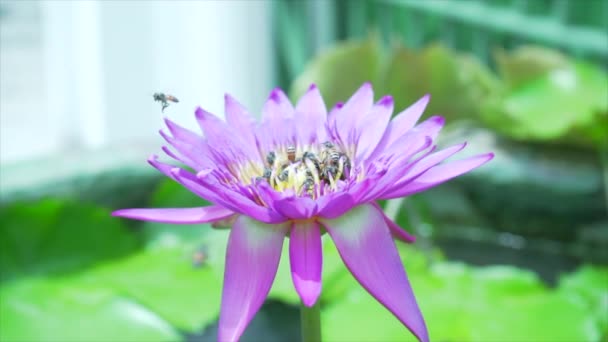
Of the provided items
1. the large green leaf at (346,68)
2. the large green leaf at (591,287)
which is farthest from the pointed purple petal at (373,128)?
the large green leaf at (346,68)

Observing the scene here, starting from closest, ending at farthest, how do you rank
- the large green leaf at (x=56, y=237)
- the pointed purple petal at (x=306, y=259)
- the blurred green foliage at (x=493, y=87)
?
the pointed purple petal at (x=306, y=259) → the large green leaf at (x=56, y=237) → the blurred green foliage at (x=493, y=87)

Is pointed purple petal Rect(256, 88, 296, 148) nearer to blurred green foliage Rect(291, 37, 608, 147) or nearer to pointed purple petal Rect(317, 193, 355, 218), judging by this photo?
pointed purple petal Rect(317, 193, 355, 218)

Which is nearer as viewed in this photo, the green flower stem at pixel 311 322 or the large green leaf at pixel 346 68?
the green flower stem at pixel 311 322

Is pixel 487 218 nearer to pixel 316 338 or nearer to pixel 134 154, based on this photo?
pixel 134 154

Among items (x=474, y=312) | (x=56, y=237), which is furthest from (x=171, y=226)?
(x=474, y=312)

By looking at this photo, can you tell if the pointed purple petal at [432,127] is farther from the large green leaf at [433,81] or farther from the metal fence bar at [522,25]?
the metal fence bar at [522,25]

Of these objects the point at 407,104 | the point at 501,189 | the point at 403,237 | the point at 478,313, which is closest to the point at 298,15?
the point at 407,104

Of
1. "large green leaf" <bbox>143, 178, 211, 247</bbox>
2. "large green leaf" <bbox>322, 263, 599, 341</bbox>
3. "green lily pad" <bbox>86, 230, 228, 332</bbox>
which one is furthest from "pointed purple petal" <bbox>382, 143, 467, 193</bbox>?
"large green leaf" <bbox>143, 178, 211, 247</bbox>
